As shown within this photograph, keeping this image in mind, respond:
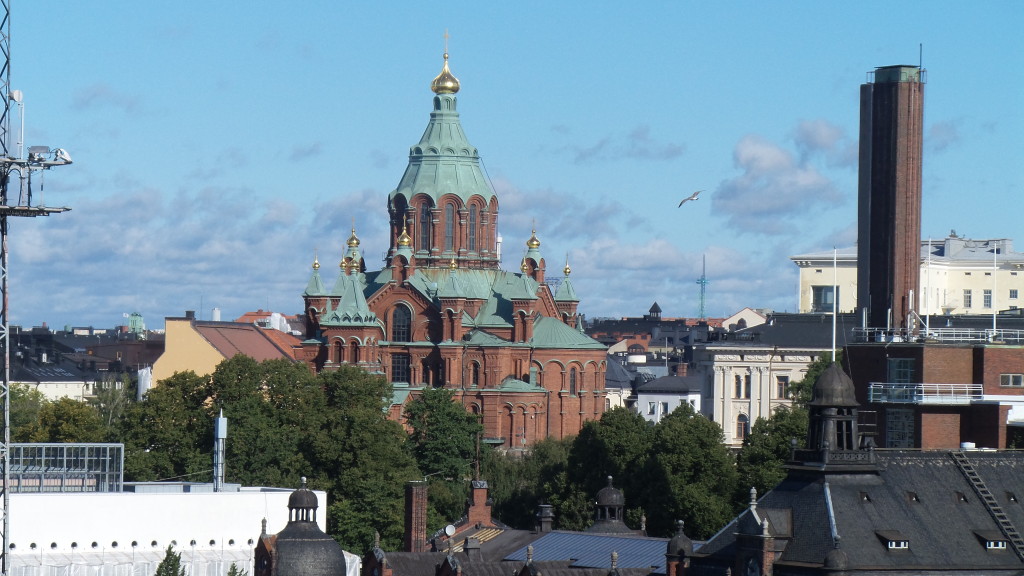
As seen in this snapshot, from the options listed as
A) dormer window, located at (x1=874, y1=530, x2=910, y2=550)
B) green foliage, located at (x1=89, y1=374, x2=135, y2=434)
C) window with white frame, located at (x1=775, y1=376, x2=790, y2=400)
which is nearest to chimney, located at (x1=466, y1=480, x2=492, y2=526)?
dormer window, located at (x1=874, y1=530, x2=910, y2=550)

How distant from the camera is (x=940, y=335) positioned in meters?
113

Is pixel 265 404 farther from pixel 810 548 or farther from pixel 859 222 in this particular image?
pixel 810 548

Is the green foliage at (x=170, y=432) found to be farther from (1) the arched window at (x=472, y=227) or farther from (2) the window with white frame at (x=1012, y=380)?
(2) the window with white frame at (x=1012, y=380)

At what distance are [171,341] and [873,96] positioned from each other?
82.1m

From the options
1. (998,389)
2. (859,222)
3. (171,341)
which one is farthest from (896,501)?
(171,341)

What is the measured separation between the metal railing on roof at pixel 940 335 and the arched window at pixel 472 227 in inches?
2740

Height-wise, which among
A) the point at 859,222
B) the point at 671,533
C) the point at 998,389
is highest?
the point at 859,222

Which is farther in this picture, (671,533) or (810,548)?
(671,533)

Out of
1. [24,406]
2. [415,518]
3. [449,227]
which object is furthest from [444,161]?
[415,518]

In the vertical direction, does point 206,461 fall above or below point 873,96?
below

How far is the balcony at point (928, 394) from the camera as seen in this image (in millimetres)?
100125

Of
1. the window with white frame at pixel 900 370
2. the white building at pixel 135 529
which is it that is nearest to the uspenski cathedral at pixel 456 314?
the white building at pixel 135 529

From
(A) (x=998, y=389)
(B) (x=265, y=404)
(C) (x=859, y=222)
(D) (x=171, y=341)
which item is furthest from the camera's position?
(D) (x=171, y=341)

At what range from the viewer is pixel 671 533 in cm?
11806
